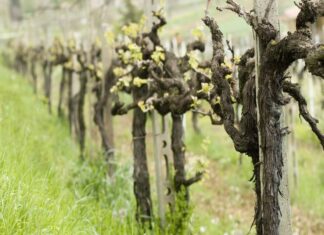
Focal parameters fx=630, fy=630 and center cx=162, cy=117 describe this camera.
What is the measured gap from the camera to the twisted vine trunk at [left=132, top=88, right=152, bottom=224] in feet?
22.0

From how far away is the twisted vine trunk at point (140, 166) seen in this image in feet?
22.0

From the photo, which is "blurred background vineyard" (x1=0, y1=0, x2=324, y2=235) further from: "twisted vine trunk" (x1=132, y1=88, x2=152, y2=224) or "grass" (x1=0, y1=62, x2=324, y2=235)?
"twisted vine trunk" (x1=132, y1=88, x2=152, y2=224)

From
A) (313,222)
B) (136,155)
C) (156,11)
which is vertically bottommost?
(313,222)

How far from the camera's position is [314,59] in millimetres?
→ 3297

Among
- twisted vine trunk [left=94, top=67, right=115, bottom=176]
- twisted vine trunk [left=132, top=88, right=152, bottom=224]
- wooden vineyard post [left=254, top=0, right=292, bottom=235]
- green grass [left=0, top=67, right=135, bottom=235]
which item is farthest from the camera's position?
twisted vine trunk [left=94, top=67, right=115, bottom=176]

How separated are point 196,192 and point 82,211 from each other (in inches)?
174

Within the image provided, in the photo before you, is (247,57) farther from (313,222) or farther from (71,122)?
(71,122)

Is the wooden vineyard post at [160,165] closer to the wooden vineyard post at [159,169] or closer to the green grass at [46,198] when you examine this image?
the wooden vineyard post at [159,169]

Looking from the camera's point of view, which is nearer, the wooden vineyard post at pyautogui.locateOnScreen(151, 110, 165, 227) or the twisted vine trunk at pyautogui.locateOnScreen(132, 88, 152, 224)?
the wooden vineyard post at pyautogui.locateOnScreen(151, 110, 165, 227)

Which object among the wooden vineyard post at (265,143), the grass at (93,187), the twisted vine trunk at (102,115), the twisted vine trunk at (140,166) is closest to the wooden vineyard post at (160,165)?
the twisted vine trunk at (140,166)

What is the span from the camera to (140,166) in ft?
22.4

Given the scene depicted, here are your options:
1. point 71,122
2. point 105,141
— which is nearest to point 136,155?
point 105,141

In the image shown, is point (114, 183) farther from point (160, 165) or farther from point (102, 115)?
point (102, 115)

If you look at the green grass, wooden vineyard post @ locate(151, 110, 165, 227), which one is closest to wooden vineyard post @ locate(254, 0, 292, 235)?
the green grass
